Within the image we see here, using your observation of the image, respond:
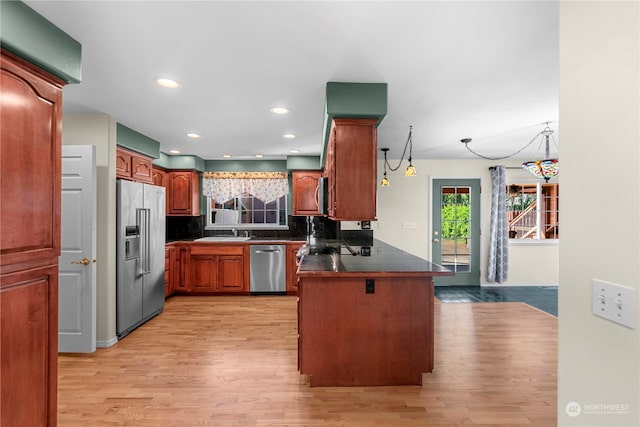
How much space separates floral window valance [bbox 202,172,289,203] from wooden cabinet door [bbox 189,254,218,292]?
4.09ft

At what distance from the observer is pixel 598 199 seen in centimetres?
97

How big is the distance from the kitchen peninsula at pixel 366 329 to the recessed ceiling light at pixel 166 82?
175cm

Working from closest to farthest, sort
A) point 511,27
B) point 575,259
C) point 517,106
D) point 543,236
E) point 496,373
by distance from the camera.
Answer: point 575,259
point 511,27
point 496,373
point 517,106
point 543,236

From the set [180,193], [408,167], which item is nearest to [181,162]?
[180,193]

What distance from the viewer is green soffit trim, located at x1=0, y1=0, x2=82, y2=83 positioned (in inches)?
55.8

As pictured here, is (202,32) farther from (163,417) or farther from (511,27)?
(163,417)

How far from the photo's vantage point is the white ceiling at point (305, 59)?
60.1 inches

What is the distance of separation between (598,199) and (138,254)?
3.99m

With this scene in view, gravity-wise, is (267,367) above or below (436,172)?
below

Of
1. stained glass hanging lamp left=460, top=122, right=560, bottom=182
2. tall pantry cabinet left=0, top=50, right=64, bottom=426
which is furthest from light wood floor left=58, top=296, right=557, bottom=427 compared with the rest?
stained glass hanging lamp left=460, top=122, right=560, bottom=182

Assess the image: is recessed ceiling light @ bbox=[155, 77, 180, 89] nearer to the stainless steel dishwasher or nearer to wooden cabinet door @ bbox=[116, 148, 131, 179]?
wooden cabinet door @ bbox=[116, 148, 131, 179]

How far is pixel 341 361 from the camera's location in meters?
2.34

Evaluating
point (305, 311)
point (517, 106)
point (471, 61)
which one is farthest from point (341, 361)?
point (517, 106)

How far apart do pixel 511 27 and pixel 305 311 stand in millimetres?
2184
